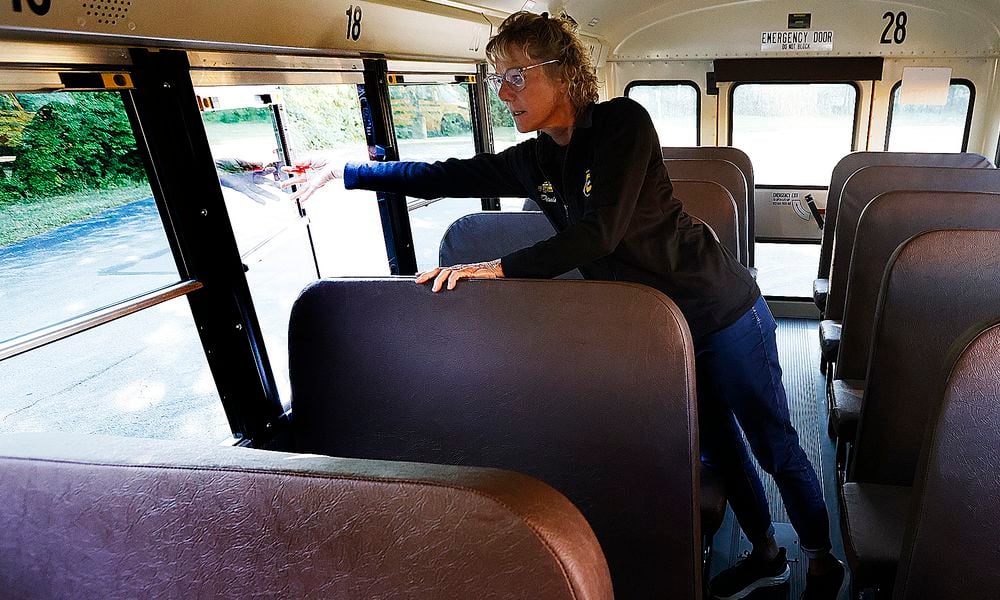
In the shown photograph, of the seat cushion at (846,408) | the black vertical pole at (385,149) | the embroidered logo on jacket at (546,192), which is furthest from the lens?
the black vertical pole at (385,149)

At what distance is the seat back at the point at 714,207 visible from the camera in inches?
125

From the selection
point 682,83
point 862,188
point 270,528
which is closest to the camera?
point 270,528

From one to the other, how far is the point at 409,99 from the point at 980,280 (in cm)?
264

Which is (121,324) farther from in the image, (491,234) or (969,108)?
(969,108)

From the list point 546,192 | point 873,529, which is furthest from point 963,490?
point 546,192

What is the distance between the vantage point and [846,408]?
2.32m

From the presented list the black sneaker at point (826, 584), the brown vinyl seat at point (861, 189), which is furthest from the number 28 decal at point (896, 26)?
the black sneaker at point (826, 584)

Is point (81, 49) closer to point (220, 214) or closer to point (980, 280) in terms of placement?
point (220, 214)

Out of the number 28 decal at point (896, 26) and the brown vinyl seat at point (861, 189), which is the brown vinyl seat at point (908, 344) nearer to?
the brown vinyl seat at point (861, 189)

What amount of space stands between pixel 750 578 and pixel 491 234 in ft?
5.43

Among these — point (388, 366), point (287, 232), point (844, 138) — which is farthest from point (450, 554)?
point (844, 138)

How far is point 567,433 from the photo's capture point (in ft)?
4.95

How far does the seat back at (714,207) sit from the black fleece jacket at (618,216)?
4.52ft

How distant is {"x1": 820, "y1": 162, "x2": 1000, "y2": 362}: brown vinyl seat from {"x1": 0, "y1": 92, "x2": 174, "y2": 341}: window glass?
2962 mm
